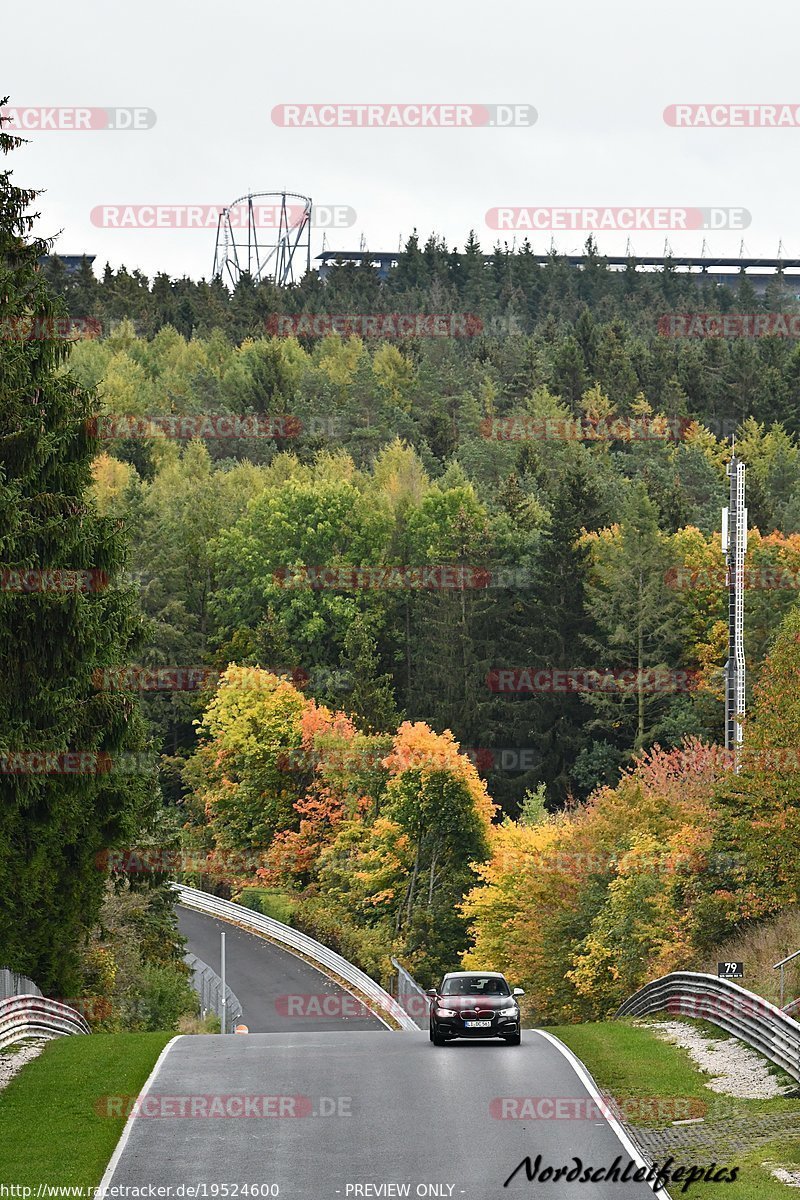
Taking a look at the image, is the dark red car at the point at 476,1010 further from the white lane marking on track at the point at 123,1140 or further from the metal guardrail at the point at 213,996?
the metal guardrail at the point at 213,996

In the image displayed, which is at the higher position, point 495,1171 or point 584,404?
point 584,404

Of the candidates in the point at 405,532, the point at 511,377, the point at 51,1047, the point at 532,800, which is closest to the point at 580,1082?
the point at 51,1047

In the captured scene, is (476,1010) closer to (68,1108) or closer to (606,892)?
(68,1108)

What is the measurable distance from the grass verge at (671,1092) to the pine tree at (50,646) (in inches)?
382

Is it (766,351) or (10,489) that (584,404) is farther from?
(10,489)

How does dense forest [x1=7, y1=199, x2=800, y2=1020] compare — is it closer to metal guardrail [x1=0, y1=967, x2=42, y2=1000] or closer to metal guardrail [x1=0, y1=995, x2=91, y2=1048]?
metal guardrail [x1=0, y1=967, x2=42, y2=1000]

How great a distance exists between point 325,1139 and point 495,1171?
2.43 metres

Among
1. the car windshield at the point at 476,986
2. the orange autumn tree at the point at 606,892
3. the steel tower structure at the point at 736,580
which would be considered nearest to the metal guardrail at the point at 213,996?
the orange autumn tree at the point at 606,892

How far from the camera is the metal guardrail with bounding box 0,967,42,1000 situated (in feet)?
106

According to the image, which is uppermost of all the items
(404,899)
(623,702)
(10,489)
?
(10,489)

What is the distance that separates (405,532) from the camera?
115m

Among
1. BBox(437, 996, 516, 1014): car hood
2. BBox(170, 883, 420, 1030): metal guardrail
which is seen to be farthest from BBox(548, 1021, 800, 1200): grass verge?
BBox(170, 883, 420, 1030): metal guardrail

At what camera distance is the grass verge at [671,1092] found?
1783 centimetres

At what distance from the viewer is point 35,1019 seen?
30156 millimetres
